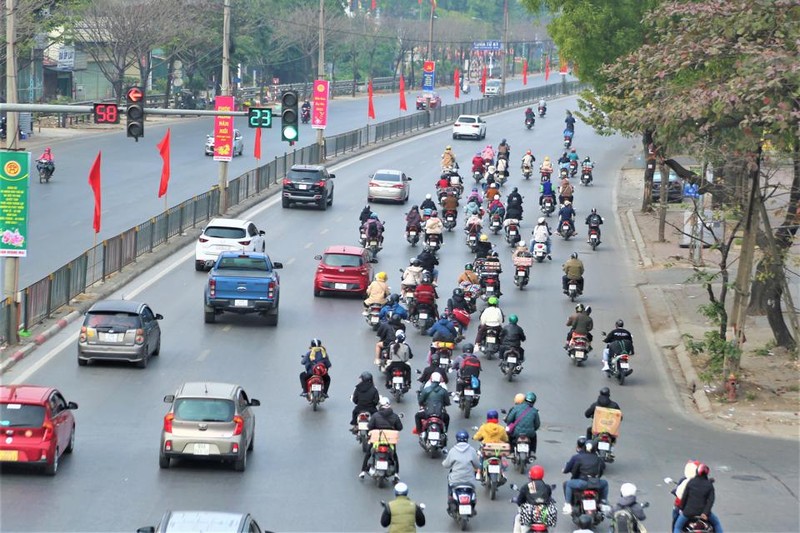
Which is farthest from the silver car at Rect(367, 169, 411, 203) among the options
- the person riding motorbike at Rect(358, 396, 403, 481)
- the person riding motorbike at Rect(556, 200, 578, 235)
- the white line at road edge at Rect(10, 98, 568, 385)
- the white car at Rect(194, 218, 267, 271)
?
the person riding motorbike at Rect(358, 396, 403, 481)

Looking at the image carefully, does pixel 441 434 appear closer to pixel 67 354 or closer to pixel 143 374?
pixel 143 374

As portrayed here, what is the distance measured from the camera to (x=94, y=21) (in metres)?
96.0

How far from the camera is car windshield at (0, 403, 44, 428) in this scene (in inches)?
806

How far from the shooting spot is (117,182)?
61656 mm

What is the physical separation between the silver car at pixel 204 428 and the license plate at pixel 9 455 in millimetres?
2173

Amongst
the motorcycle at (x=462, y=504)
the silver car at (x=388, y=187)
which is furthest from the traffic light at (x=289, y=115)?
the silver car at (x=388, y=187)

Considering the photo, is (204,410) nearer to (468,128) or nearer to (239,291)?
(239,291)

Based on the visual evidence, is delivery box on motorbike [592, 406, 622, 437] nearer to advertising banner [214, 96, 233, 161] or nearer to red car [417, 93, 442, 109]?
advertising banner [214, 96, 233, 161]

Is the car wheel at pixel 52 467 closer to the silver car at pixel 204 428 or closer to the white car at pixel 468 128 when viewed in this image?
the silver car at pixel 204 428

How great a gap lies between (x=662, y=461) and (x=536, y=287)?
57.6ft

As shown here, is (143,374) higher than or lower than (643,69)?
lower

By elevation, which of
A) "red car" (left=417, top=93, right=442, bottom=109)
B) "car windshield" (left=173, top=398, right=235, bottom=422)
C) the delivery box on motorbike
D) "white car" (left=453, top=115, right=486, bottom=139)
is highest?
"red car" (left=417, top=93, right=442, bottom=109)

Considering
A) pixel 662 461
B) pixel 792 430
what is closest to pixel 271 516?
pixel 662 461

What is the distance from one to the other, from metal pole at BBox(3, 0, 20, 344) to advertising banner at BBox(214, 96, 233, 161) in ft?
62.6
